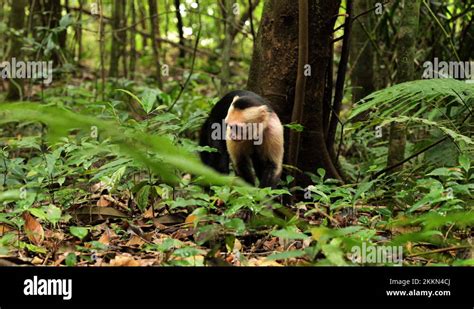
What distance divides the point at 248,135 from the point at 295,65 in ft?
2.20

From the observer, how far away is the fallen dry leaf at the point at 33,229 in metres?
3.52

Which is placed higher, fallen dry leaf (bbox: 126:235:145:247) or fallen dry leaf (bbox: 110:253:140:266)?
fallen dry leaf (bbox: 126:235:145:247)

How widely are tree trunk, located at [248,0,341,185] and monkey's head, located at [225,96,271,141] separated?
333mm

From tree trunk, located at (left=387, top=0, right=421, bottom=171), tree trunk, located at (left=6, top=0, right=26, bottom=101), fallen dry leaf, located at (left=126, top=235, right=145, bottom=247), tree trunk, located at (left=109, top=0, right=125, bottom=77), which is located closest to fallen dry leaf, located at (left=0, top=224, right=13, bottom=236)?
fallen dry leaf, located at (left=126, top=235, right=145, bottom=247)

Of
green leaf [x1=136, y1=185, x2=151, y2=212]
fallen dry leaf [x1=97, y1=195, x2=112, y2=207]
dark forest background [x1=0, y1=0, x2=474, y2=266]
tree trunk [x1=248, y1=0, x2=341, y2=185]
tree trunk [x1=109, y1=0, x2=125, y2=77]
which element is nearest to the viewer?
dark forest background [x1=0, y1=0, x2=474, y2=266]

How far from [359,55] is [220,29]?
655 cm

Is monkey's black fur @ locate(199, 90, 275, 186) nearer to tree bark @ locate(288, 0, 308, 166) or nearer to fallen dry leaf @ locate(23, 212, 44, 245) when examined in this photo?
tree bark @ locate(288, 0, 308, 166)

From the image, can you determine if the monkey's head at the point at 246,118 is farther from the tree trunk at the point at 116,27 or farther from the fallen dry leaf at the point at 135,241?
the tree trunk at the point at 116,27

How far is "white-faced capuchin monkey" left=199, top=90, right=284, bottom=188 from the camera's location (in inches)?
189

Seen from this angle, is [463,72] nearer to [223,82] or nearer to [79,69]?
[223,82]

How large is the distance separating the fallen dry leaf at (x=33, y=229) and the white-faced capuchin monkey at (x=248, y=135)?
5.84 ft

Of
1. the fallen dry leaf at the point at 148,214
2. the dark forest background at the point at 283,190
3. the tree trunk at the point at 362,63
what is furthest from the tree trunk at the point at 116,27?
the fallen dry leaf at the point at 148,214
